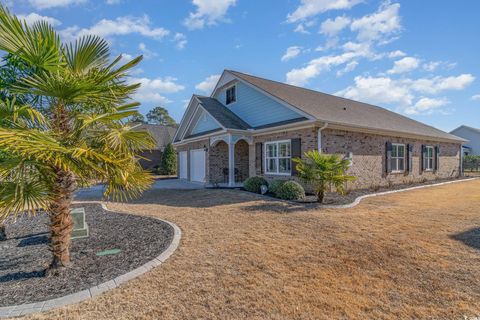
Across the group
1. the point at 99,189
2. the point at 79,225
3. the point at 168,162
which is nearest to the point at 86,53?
the point at 79,225

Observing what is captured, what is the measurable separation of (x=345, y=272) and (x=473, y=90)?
65.5ft

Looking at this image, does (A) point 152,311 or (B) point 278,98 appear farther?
(B) point 278,98

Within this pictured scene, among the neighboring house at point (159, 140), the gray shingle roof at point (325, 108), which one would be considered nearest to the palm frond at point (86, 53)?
the gray shingle roof at point (325, 108)

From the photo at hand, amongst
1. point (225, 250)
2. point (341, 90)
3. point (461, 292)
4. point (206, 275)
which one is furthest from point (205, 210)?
point (341, 90)

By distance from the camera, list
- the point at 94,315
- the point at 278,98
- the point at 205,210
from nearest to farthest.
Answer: the point at 94,315 → the point at 205,210 → the point at 278,98

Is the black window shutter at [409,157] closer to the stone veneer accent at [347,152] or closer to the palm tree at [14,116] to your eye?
the stone veneer accent at [347,152]

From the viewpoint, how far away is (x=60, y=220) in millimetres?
3928

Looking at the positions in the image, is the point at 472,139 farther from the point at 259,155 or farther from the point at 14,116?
the point at 14,116

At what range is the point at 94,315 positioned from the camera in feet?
9.39

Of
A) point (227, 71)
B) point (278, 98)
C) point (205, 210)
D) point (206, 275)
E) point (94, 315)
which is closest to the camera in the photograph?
point (94, 315)

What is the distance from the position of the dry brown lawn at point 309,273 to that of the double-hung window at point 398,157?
7.95 meters

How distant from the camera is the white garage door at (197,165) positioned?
1644 cm

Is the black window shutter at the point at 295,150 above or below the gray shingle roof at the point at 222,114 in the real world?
below

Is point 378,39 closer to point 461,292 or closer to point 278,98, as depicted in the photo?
point 278,98
